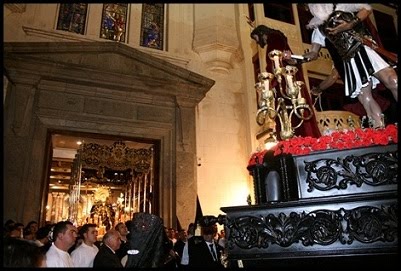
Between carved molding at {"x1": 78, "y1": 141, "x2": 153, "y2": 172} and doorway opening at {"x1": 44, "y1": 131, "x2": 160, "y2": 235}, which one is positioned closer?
doorway opening at {"x1": 44, "y1": 131, "x2": 160, "y2": 235}

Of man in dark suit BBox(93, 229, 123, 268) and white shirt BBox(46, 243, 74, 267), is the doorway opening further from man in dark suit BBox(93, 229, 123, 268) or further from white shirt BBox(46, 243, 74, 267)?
white shirt BBox(46, 243, 74, 267)

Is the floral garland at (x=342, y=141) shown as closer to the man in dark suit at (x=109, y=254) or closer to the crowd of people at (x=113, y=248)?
the crowd of people at (x=113, y=248)

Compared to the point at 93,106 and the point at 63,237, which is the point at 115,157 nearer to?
the point at 93,106

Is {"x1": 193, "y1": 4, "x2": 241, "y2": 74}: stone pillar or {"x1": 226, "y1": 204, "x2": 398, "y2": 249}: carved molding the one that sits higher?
{"x1": 193, "y1": 4, "x2": 241, "y2": 74}: stone pillar

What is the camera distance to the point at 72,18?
958cm

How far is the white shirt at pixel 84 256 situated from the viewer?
437cm

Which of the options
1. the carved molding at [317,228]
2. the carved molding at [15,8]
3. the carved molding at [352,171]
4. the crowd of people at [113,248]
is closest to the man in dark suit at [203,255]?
the crowd of people at [113,248]

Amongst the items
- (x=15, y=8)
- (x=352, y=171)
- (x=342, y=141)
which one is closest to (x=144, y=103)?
(x=15, y=8)

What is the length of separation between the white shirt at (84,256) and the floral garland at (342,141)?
283cm

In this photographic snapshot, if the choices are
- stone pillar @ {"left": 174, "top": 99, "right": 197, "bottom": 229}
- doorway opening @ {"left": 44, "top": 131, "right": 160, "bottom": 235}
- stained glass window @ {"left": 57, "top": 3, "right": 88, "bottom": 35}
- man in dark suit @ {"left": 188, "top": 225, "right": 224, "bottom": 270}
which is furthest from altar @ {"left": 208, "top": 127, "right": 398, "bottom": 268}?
stained glass window @ {"left": 57, "top": 3, "right": 88, "bottom": 35}

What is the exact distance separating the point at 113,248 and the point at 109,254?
0.13 meters

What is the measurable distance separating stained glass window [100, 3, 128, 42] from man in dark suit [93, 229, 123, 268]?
23.6 feet

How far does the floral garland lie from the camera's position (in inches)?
126

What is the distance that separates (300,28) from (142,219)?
34.5ft
